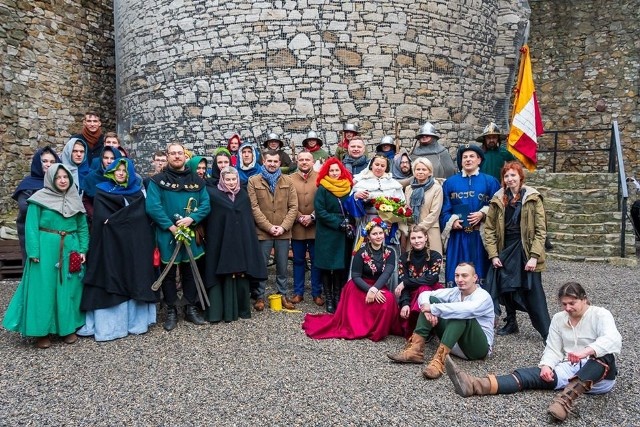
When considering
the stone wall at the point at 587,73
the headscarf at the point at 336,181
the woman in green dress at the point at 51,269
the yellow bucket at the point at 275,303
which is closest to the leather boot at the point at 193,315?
the yellow bucket at the point at 275,303

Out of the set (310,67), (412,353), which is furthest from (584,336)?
(310,67)

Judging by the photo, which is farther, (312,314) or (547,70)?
(547,70)

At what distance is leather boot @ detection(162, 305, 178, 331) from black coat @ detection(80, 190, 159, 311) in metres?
0.24

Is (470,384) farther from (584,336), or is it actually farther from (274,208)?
(274,208)

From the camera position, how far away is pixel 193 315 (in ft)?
15.1

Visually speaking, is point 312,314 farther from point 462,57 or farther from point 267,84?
point 462,57

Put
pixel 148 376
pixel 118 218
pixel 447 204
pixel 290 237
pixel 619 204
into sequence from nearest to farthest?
pixel 148 376
pixel 118 218
pixel 447 204
pixel 290 237
pixel 619 204

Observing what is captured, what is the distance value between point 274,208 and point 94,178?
1679mm

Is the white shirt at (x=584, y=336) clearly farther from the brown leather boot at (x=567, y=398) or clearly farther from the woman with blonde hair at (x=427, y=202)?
the woman with blonde hair at (x=427, y=202)

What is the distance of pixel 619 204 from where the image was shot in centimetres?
831

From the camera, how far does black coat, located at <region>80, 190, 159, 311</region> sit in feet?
13.6

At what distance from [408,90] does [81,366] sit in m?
6.90

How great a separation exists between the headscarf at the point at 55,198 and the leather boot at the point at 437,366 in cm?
295

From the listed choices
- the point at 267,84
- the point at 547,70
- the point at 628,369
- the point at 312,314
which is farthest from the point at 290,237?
the point at 547,70
